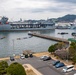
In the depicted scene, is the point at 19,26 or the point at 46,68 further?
the point at 19,26

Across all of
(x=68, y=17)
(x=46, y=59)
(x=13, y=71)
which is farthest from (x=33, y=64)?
(x=68, y=17)

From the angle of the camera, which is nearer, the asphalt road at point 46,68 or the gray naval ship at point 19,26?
the asphalt road at point 46,68

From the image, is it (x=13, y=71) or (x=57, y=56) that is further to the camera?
(x=57, y=56)

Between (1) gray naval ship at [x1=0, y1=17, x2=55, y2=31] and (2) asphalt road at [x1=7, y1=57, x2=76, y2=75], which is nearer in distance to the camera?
(2) asphalt road at [x1=7, y1=57, x2=76, y2=75]

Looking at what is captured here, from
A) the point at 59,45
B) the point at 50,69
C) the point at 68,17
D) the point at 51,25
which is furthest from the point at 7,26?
the point at 68,17

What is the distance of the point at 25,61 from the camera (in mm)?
16531

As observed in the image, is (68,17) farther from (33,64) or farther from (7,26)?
(33,64)

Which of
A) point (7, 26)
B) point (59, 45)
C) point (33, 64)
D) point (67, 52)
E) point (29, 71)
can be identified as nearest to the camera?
point (29, 71)

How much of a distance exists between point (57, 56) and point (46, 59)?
1.50m

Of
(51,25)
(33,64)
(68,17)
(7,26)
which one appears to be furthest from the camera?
(68,17)

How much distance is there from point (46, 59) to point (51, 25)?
7372 centimetres

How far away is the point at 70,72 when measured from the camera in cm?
1291

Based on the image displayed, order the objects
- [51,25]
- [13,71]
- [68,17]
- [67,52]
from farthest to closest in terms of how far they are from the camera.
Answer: [68,17]
[51,25]
[67,52]
[13,71]

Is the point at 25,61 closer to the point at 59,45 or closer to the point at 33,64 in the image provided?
the point at 33,64
